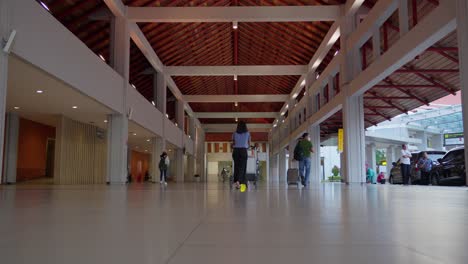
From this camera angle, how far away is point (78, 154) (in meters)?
24.0

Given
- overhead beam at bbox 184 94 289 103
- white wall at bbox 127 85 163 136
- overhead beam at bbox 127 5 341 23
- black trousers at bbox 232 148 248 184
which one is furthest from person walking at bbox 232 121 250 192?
overhead beam at bbox 184 94 289 103

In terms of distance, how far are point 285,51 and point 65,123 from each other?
553 inches

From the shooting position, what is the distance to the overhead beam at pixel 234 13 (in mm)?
18547

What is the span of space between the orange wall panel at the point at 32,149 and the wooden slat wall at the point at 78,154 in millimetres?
2883

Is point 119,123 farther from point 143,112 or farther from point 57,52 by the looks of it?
point 57,52

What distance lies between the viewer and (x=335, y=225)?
2.92 m

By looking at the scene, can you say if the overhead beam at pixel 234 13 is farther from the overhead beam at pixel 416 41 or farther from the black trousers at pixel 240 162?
the black trousers at pixel 240 162

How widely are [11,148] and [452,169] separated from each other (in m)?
21.8

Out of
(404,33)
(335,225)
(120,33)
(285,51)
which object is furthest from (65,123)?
(335,225)

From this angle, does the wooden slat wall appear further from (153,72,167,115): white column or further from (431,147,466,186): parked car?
(431,147,466,186): parked car

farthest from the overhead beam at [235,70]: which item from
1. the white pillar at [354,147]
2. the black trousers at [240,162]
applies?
the black trousers at [240,162]

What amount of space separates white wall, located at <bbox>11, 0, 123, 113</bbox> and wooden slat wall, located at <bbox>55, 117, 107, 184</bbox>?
646cm

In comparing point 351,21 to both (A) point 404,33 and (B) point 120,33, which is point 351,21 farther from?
(B) point 120,33

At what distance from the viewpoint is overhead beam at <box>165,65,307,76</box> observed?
1070 inches
